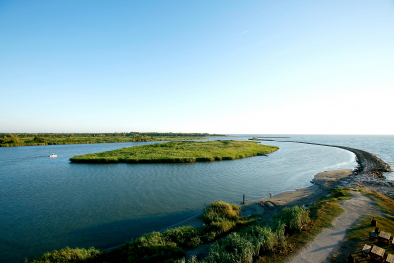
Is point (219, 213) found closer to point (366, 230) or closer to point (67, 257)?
point (366, 230)

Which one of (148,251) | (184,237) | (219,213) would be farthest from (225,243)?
(219,213)

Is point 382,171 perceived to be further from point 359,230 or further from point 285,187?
point 359,230

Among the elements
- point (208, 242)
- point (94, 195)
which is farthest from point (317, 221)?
point (94, 195)

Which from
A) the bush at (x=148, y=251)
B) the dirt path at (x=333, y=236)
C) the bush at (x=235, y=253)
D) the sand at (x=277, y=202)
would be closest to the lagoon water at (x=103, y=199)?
the sand at (x=277, y=202)

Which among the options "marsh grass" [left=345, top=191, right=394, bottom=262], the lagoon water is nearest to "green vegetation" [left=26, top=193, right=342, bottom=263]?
"marsh grass" [left=345, top=191, right=394, bottom=262]

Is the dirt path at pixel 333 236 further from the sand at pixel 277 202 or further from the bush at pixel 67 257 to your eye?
the bush at pixel 67 257
